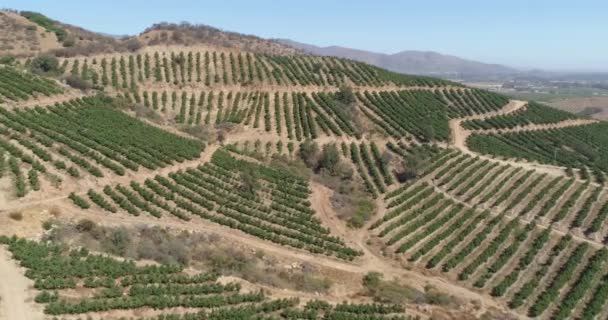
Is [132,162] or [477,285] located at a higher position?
[132,162]

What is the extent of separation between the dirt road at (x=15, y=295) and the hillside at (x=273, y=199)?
0.38 ft

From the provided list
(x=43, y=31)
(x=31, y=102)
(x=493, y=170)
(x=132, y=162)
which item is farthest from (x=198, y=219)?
(x=43, y=31)

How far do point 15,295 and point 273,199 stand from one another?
96.1 feet

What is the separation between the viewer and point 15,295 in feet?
83.8

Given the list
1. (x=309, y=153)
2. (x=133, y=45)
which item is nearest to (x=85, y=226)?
(x=309, y=153)

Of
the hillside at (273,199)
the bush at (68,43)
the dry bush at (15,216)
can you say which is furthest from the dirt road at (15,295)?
the bush at (68,43)

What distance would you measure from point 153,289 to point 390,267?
24.4 m

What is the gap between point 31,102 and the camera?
54.1 m

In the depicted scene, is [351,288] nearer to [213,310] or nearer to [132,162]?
[213,310]

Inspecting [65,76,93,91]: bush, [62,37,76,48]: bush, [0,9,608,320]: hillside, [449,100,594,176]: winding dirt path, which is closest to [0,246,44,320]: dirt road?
[0,9,608,320]: hillside

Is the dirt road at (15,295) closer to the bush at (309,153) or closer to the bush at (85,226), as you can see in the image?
the bush at (85,226)

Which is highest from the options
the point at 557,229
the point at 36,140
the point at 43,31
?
the point at 43,31

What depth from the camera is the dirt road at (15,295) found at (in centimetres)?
2422

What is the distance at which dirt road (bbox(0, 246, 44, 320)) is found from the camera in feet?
79.5
